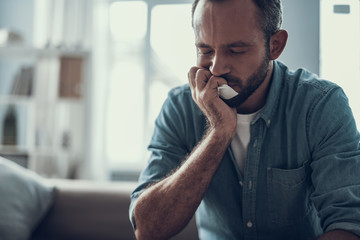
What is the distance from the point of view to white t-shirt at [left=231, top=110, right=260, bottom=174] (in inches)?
42.8

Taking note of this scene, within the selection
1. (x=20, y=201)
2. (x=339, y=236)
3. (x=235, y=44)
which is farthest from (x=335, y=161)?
(x=20, y=201)

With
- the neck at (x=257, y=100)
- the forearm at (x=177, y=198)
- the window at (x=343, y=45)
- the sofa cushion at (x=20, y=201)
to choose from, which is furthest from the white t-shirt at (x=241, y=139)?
the sofa cushion at (x=20, y=201)

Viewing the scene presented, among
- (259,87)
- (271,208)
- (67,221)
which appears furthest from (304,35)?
(67,221)

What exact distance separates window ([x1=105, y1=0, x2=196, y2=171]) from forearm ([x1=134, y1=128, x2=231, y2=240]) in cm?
234

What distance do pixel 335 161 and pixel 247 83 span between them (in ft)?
0.99

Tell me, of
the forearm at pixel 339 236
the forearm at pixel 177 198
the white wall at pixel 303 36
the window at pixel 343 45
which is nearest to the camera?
the forearm at pixel 339 236

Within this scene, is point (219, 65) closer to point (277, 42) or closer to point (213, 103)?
point (213, 103)

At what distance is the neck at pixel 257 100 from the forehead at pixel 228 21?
0.52ft

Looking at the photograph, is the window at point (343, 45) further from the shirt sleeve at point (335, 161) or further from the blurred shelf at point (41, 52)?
the blurred shelf at point (41, 52)

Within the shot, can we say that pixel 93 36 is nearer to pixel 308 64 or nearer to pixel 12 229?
pixel 308 64

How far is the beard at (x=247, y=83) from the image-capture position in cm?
102

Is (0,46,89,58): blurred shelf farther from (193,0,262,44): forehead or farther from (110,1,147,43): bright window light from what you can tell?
Result: (193,0,262,44): forehead

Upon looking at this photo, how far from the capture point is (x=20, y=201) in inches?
48.4

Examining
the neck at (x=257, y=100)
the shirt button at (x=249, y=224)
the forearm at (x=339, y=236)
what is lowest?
the shirt button at (x=249, y=224)
